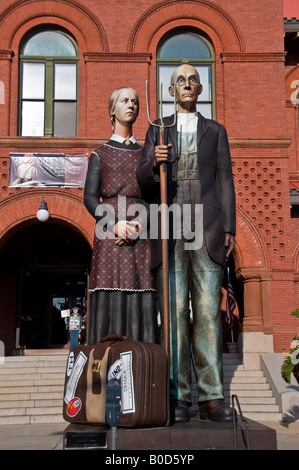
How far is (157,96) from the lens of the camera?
16.0 metres

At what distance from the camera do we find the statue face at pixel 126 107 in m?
5.36

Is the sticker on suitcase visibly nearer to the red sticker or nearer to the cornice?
the red sticker

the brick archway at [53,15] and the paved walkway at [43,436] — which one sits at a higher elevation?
the brick archway at [53,15]

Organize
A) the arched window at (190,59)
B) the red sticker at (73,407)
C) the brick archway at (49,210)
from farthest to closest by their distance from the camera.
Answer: the arched window at (190,59) → the brick archway at (49,210) → the red sticker at (73,407)

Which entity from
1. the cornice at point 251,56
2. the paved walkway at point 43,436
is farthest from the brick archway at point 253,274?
the cornice at point 251,56

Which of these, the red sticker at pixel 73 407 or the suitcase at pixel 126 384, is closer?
the suitcase at pixel 126 384

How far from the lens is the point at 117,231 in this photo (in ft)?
16.0

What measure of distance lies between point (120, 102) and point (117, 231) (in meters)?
1.33

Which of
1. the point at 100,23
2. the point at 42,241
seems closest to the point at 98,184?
the point at 100,23

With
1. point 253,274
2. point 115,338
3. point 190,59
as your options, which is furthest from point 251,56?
point 115,338

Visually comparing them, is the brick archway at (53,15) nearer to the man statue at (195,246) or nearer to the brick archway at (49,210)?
the brick archway at (49,210)

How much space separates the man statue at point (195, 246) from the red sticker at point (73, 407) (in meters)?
0.73

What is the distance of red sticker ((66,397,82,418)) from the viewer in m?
4.12

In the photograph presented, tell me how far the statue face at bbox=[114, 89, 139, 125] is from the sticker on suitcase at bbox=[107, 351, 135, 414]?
2332mm
